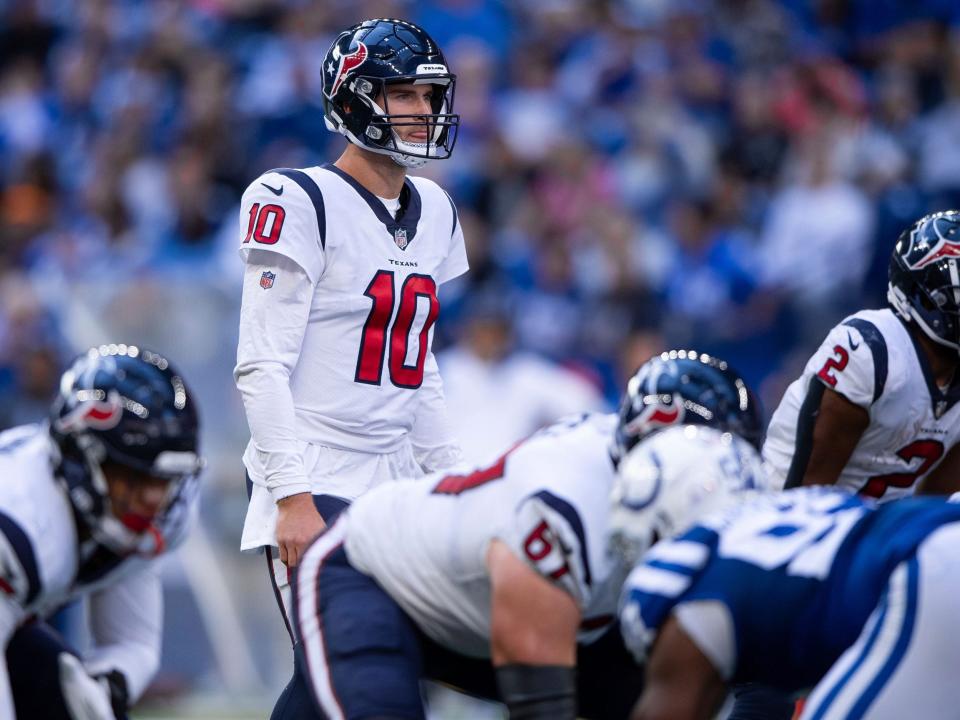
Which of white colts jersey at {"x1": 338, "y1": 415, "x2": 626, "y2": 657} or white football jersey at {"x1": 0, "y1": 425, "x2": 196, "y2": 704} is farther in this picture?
white football jersey at {"x1": 0, "y1": 425, "x2": 196, "y2": 704}

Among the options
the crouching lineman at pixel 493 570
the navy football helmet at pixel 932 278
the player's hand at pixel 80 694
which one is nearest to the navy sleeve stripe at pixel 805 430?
the navy football helmet at pixel 932 278

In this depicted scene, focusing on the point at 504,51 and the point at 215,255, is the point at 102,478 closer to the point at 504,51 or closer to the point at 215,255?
the point at 215,255

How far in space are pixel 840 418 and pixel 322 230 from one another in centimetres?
158

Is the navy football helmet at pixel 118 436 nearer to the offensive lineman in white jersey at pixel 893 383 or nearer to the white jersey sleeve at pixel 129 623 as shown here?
the white jersey sleeve at pixel 129 623

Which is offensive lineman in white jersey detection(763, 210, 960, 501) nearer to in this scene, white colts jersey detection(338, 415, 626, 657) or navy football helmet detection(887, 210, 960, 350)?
navy football helmet detection(887, 210, 960, 350)

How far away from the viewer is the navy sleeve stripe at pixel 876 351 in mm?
4406

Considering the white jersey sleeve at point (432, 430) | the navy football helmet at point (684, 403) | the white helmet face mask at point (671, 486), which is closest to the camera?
the white helmet face mask at point (671, 486)

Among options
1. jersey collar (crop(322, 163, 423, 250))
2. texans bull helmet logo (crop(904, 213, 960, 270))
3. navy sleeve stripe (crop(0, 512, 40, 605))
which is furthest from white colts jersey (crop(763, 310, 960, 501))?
navy sleeve stripe (crop(0, 512, 40, 605))

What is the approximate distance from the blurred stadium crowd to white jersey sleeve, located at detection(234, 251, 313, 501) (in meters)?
3.82

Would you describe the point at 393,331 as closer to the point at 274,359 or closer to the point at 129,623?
the point at 274,359

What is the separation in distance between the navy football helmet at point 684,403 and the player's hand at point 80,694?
1.34 metres

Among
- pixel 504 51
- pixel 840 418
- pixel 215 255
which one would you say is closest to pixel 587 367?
pixel 215 255

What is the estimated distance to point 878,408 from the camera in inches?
175

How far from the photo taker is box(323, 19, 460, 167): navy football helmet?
4.55 m
